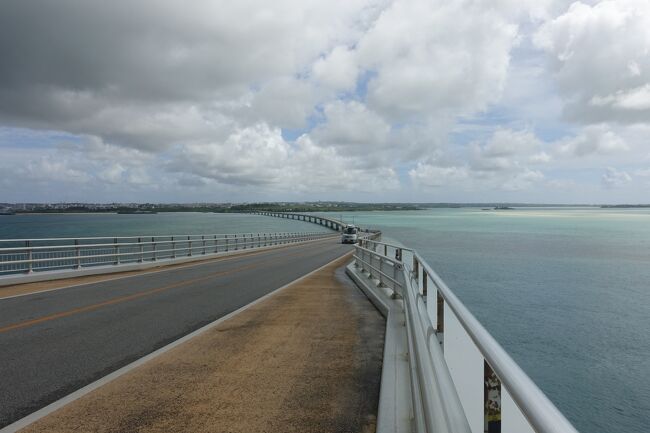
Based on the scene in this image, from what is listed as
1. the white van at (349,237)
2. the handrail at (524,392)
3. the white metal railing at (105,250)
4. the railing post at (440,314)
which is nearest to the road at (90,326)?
the white metal railing at (105,250)

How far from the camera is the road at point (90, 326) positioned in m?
5.90

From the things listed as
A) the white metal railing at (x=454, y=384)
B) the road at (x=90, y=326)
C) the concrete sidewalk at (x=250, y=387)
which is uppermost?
the white metal railing at (x=454, y=384)

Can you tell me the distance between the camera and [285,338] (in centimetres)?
805

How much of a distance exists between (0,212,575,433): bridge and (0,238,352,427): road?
3 centimetres

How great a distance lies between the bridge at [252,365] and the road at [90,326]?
0.11ft

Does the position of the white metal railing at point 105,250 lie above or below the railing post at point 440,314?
below

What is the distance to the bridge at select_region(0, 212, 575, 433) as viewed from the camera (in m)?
3.38

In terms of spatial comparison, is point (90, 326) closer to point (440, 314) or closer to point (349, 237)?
point (440, 314)

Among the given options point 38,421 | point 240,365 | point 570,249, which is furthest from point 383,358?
point 570,249

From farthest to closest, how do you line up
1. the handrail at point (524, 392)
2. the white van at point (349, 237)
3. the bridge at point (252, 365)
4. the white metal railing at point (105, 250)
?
the white van at point (349, 237)
the white metal railing at point (105, 250)
the bridge at point (252, 365)
the handrail at point (524, 392)

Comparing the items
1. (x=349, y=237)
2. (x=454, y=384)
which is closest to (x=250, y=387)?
(x=454, y=384)

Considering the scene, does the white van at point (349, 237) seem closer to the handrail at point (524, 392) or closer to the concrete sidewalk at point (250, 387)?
the concrete sidewalk at point (250, 387)

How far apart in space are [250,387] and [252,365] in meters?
0.89

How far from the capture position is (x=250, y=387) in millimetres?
5598
